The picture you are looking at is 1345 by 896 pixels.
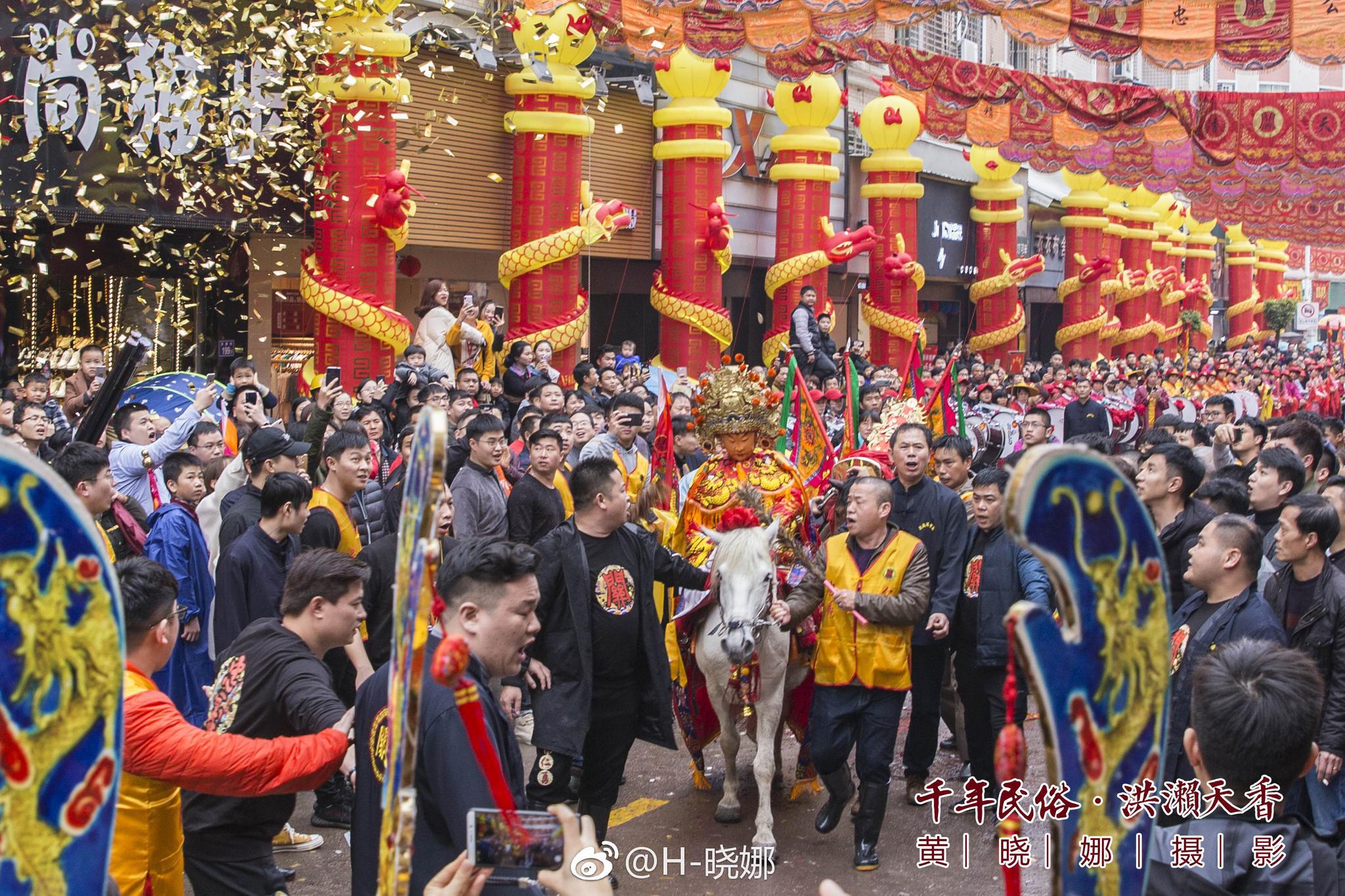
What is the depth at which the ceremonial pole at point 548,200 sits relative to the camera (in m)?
15.6

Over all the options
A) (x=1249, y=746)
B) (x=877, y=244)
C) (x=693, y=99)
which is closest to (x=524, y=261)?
(x=693, y=99)

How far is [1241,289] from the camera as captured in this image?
157 feet

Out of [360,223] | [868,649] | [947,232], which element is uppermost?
[360,223]

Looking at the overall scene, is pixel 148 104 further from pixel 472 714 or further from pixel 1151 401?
pixel 1151 401

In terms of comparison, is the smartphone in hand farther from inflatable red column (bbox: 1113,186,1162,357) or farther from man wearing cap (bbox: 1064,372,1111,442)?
inflatable red column (bbox: 1113,186,1162,357)

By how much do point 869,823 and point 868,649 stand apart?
31.1 inches

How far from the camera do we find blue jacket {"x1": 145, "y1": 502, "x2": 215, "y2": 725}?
6.17 metres

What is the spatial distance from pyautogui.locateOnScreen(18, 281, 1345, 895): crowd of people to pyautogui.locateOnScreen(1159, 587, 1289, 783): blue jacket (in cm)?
1

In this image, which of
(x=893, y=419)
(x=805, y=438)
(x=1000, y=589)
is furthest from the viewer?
(x=805, y=438)

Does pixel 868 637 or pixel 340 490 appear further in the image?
pixel 340 490

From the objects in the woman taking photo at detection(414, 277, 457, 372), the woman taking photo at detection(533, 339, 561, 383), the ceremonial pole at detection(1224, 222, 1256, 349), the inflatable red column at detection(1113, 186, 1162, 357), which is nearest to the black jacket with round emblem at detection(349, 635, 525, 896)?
the woman taking photo at detection(414, 277, 457, 372)

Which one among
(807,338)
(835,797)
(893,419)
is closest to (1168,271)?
(807,338)

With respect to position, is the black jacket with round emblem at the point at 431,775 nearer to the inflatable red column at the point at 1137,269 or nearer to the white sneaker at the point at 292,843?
the white sneaker at the point at 292,843

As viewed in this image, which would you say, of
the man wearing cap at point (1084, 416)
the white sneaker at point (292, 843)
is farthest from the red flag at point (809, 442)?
the man wearing cap at point (1084, 416)
